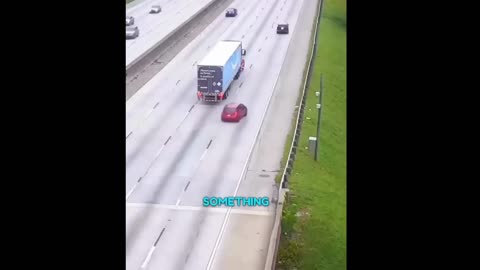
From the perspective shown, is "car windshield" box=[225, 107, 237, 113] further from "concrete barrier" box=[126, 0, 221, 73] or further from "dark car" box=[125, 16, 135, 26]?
"dark car" box=[125, 16, 135, 26]

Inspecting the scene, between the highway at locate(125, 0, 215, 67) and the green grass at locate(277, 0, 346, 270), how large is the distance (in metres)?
12.2

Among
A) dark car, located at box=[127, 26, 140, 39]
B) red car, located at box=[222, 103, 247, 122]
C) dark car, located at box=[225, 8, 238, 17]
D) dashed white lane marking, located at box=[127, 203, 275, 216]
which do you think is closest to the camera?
dashed white lane marking, located at box=[127, 203, 275, 216]

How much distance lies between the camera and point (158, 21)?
48.7m

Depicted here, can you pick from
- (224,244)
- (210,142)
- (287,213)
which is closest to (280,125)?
(210,142)

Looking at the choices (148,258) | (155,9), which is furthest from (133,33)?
(148,258)

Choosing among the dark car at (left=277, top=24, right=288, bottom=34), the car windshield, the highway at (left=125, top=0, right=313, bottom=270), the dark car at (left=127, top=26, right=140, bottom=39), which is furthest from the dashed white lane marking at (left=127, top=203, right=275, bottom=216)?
the dark car at (left=277, top=24, right=288, bottom=34)

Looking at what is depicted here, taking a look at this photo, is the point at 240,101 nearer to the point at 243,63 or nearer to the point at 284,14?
the point at 243,63

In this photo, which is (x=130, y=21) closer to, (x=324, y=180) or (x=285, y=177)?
(x=285, y=177)

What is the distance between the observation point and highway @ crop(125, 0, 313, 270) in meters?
23.1

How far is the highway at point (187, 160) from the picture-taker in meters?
23.1
